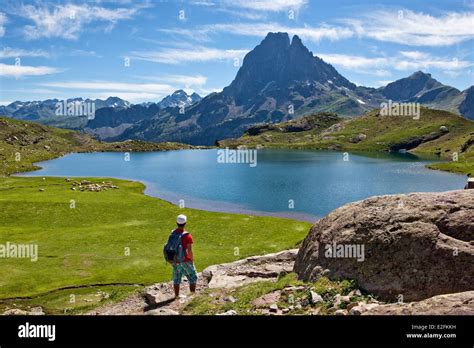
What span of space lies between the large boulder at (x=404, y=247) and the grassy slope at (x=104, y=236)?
78.9 ft

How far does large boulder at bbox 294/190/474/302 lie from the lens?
61.5 feet

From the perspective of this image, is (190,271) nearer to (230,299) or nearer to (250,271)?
(230,299)

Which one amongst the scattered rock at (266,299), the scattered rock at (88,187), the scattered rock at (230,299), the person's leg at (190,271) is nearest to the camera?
the scattered rock at (266,299)

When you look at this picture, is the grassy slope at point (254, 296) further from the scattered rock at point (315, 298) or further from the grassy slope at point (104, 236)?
the grassy slope at point (104, 236)

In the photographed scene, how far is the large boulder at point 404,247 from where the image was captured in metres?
18.8

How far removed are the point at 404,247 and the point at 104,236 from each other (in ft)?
160

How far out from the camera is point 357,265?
20.9 m

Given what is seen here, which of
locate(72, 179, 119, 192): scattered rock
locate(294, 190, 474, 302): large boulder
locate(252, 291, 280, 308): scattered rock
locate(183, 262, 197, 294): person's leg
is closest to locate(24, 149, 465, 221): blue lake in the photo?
locate(72, 179, 119, 192): scattered rock

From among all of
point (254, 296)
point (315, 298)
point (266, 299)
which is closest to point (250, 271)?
point (254, 296)

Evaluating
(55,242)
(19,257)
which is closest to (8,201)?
(55,242)

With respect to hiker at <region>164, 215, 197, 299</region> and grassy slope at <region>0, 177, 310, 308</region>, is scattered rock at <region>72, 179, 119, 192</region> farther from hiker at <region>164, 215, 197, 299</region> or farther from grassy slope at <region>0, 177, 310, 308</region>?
hiker at <region>164, 215, 197, 299</region>

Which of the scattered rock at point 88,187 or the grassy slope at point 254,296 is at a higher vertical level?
the grassy slope at point 254,296

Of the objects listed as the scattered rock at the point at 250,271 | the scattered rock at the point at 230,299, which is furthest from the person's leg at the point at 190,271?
the scattered rock at the point at 250,271

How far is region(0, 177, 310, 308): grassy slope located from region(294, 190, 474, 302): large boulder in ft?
78.9
